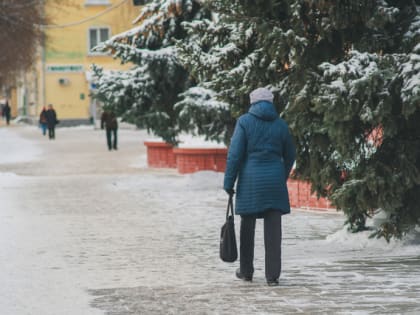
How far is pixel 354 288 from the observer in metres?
9.09

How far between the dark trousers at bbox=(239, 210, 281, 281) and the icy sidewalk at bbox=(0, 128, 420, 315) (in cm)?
13

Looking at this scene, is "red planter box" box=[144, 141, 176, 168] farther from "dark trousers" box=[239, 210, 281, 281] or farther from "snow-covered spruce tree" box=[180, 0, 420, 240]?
"dark trousers" box=[239, 210, 281, 281]

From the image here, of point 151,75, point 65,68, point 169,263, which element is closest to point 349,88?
point 169,263

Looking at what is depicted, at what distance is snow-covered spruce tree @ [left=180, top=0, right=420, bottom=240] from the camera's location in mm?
10531

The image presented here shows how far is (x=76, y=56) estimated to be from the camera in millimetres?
68062

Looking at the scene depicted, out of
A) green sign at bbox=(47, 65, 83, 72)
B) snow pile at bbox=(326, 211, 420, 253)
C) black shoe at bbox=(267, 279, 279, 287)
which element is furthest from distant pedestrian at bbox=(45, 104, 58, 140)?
black shoe at bbox=(267, 279, 279, 287)

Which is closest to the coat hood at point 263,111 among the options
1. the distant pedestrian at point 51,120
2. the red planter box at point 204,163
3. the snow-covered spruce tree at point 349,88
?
the snow-covered spruce tree at point 349,88

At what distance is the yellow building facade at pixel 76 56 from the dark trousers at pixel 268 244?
186 feet

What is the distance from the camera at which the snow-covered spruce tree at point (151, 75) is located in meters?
20.4

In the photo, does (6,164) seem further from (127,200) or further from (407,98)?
(407,98)

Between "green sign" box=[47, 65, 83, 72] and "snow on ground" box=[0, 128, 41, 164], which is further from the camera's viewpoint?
"green sign" box=[47, 65, 83, 72]

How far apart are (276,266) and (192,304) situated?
113cm

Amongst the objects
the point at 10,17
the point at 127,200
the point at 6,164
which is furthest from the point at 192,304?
the point at 10,17

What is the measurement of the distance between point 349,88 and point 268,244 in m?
1.82
